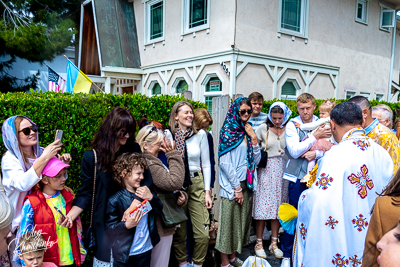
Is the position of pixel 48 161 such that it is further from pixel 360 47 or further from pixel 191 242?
pixel 360 47

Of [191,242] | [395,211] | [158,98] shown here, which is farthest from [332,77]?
[395,211]

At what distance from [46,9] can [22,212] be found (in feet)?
35.5

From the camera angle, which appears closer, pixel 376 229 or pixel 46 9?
pixel 376 229

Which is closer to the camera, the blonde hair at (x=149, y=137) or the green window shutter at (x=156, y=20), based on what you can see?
the blonde hair at (x=149, y=137)

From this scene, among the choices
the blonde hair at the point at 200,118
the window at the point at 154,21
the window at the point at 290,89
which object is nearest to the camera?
the blonde hair at the point at 200,118

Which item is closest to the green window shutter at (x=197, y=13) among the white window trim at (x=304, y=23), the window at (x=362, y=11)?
the white window trim at (x=304, y=23)

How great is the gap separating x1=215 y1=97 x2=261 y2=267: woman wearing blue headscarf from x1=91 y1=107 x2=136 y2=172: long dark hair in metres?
1.53

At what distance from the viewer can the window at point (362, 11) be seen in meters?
11.5

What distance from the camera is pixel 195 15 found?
30.9 ft

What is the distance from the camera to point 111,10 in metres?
11.6

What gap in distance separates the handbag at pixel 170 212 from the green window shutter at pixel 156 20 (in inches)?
362

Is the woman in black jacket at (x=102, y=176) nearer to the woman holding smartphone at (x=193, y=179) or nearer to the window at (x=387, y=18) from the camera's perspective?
the woman holding smartphone at (x=193, y=179)

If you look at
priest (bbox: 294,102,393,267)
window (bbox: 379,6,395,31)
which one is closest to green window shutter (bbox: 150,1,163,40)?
window (bbox: 379,6,395,31)

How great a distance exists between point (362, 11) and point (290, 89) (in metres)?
5.21
